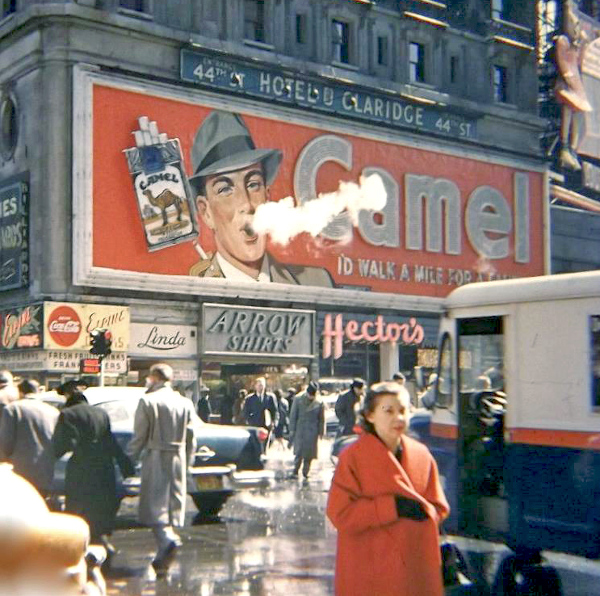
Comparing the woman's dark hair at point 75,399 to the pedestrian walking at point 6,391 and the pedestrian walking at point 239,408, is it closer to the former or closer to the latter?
the pedestrian walking at point 6,391

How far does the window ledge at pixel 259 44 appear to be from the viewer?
36500 millimetres

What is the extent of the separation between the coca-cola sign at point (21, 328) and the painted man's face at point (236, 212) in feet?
20.2

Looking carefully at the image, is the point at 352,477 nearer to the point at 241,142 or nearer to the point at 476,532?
the point at 476,532

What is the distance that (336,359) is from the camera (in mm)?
38875

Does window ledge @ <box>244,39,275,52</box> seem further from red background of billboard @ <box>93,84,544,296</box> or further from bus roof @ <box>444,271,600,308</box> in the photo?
bus roof @ <box>444,271,600,308</box>

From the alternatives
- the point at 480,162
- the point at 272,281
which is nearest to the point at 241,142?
the point at 272,281

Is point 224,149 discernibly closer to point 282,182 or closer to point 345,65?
point 282,182

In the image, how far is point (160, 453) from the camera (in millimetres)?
11055

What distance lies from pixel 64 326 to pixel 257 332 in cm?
692

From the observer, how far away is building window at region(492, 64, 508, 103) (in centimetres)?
4538

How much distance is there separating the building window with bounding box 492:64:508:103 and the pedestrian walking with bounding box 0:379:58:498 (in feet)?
119

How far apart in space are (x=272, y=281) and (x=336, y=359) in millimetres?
3889

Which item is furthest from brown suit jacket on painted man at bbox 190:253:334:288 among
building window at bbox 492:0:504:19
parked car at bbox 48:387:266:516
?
parked car at bbox 48:387:266:516

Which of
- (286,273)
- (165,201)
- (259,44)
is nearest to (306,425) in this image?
(165,201)
